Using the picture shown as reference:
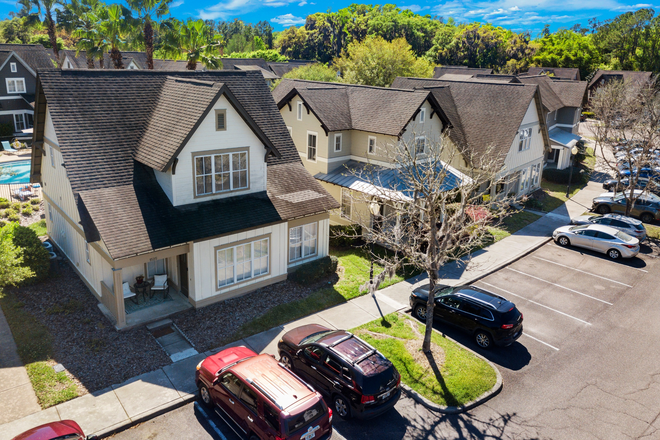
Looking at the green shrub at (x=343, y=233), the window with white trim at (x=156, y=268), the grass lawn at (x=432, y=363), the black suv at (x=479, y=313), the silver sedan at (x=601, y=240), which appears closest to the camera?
the grass lawn at (x=432, y=363)

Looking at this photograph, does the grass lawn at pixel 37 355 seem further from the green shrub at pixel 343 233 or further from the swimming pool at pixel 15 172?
the swimming pool at pixel 15 172

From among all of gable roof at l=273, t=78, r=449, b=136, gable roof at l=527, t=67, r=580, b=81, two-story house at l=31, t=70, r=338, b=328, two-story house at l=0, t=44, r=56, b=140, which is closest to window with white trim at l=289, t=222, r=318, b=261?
two-story house at l=31, t=70, r=338, b=328

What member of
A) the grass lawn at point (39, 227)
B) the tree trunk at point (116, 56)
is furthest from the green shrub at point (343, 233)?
the tree trunk at point (116, 56)

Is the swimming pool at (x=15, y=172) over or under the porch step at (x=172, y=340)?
over

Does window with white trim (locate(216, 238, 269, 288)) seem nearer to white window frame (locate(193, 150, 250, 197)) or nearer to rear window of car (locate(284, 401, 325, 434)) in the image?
white window frame (locate(193, 150, 250, 197))

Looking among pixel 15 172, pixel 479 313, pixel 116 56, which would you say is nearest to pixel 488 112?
pixel 479 313

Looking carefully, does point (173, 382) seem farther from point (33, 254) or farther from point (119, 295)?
point (33, 254)

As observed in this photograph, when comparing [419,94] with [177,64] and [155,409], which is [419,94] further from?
[177,64]

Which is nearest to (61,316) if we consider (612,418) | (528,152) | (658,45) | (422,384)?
(422,384)
